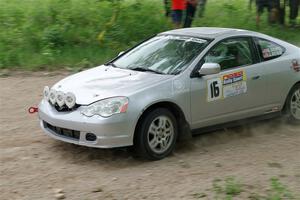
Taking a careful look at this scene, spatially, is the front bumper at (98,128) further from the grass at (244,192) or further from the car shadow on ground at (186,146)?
the grass at (244,192)

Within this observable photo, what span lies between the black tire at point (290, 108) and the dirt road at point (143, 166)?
13cm

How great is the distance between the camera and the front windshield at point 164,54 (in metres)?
7.27

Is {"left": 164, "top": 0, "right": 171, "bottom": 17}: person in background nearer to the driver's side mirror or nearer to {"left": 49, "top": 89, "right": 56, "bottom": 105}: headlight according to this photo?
the driver's side mirror

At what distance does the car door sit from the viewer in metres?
7.14

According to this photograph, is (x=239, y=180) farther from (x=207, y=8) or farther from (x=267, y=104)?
(x=207, y=8)

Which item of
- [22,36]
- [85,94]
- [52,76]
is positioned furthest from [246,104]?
[22,36]

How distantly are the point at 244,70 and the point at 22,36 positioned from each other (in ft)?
23.7

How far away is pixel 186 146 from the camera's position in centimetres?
740

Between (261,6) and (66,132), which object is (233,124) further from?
(261,6)

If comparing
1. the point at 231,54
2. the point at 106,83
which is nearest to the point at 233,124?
the point at 231,54

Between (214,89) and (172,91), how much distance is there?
0.68 m

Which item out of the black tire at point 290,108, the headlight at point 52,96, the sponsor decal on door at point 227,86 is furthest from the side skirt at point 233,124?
the headlight at point 52,96

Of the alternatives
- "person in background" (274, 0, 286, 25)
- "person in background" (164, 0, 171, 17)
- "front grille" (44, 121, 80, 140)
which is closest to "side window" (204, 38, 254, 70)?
"front grille" (44, 121, 80, 140)

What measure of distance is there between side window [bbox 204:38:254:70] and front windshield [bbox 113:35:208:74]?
0.59 feet
